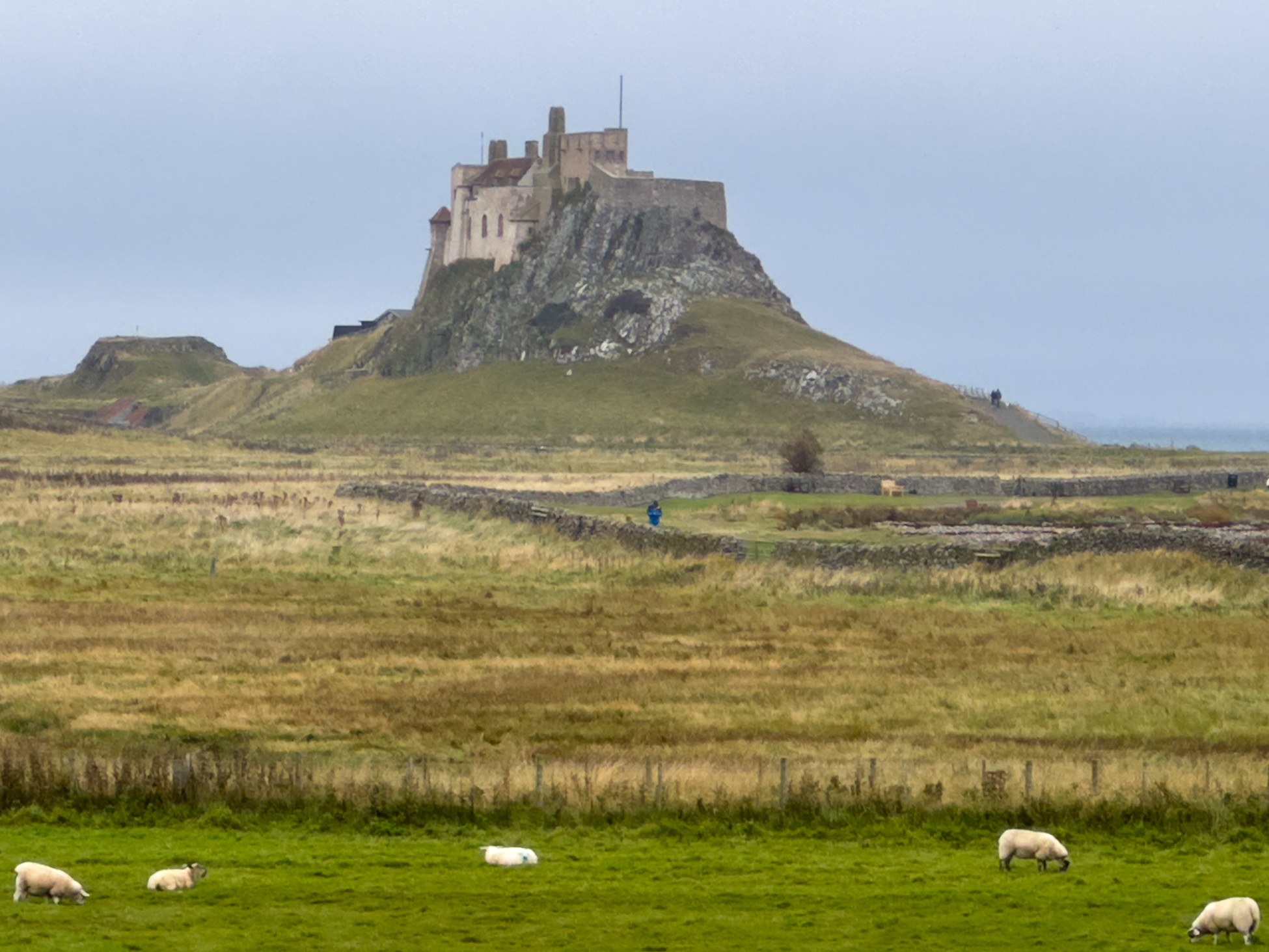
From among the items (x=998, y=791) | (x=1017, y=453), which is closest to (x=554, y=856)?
(x=998, y=791)

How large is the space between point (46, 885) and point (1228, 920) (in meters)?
10.1

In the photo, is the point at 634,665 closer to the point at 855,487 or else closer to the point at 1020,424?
the point at 855,487

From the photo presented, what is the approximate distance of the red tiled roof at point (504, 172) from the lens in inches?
6599

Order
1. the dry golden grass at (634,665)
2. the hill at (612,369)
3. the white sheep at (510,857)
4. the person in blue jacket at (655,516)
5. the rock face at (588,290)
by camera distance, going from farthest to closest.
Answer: the rock face at (588,290), the hill at (612,369), the person in blue jacket at (655,516), the dry golden grass at (634,665), the white sheep at (510,857)

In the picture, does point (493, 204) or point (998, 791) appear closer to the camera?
point (998, 791)

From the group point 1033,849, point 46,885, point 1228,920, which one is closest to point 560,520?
point 1033,849

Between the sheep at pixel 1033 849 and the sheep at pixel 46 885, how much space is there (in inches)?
349

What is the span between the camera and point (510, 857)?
17250 millimetres

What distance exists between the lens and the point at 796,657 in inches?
1289

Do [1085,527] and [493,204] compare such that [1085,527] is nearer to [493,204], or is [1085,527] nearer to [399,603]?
[399,603]

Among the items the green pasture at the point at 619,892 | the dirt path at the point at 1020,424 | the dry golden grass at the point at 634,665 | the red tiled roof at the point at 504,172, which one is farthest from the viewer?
the red tiled roof at the point at 504,172

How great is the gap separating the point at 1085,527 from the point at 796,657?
2337 centimetres

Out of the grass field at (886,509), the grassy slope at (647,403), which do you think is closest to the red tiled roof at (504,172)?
the grassy slope at (647,403)

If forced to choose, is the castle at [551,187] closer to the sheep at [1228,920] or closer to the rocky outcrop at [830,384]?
the rocky outcrop at [830,384]
